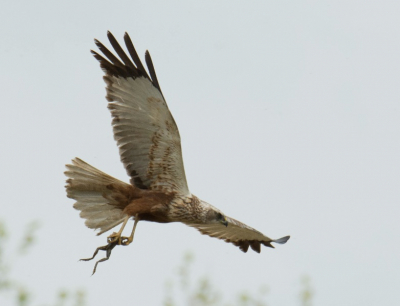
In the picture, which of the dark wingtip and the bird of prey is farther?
the dark wingtip

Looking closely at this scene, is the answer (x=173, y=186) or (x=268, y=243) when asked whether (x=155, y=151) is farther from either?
(x=268, y=243)

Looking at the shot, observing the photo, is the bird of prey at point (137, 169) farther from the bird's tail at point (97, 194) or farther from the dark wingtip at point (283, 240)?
the dark wingtip at point (283, 240)

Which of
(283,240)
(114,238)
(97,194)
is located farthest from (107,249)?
(283,240)

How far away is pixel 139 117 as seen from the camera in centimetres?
820

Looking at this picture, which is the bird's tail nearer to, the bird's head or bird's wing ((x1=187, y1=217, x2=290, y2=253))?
the bird's head

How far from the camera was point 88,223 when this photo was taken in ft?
28.6

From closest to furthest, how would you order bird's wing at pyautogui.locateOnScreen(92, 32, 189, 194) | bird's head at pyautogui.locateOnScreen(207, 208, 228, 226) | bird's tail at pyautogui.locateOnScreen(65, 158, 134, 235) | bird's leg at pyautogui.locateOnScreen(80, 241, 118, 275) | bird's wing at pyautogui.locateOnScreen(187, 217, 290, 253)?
bird's leg at pyautogui.locateOnScreen(80, 241, 118, 275) < bird's wing at pyautogui.locateOnScreen(92, 32, 189, 194) < bird's tail at pyautogui.locateOnScreen(65, 158, 134, 235) < bird's head at pyautogui.locateOnScreen(207, 208, 228, 226) < bird's wing at pyautogui.locateOnScreen(187, 217, 290, 253)

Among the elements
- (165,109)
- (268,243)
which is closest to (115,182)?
(165,109)

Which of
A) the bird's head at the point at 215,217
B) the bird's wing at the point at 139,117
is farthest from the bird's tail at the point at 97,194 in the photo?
the bird's head at the point at 215,217

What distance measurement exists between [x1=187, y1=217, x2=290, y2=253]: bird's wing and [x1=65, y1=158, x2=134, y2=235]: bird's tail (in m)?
1.06

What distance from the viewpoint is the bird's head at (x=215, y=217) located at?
8578 millimetres

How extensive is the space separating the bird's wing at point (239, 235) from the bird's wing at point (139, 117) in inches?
46.8

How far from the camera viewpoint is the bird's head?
28.1 ft

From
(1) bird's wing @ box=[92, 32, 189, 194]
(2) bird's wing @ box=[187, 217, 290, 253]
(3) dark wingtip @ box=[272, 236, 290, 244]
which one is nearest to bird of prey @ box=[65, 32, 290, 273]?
(1) bird's wing @ box=[92, 32, 189, 194]
